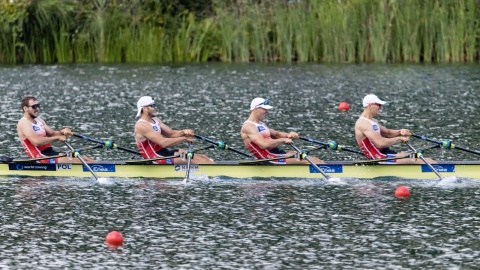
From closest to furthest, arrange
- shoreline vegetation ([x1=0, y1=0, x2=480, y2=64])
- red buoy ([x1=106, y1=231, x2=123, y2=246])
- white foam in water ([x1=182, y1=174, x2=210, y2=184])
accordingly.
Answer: red buoy ([x1=106, y1=231, x2=123, y2=246]) → white foam in water ([x1=182, y1=174, x2=210, y2=184]) → shoreline vegetation ([x1=0, y1=0, x2=480, y2=64])

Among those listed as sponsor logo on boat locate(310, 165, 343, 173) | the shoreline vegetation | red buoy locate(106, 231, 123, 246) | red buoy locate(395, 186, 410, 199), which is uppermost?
the shoreline vegetation

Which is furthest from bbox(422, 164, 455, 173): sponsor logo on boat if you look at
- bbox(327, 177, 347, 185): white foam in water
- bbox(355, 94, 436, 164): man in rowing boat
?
bbox(327, 177, 347, 185): white foam in water

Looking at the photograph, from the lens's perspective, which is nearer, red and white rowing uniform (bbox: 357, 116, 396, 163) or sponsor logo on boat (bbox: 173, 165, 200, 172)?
sponsor logo on boat (bbox: 173, 165, 200, 172)

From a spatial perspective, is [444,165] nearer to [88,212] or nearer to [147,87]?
[88,212]

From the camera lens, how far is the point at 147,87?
128 ft

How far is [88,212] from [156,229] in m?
1.86

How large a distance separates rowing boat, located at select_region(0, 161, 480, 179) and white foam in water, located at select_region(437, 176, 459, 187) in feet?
0.51

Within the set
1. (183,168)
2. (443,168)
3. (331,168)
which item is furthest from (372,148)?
(183,168)

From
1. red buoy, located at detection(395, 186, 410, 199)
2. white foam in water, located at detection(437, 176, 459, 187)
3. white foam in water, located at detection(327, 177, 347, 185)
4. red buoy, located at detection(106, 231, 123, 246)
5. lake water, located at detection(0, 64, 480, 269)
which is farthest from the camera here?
white foam in water, located at detection(327, 177, 347, 185)

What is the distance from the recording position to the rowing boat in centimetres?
2134

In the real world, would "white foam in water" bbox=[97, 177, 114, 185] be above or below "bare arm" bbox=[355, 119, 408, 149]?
below

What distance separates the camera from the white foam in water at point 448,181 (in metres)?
20.9

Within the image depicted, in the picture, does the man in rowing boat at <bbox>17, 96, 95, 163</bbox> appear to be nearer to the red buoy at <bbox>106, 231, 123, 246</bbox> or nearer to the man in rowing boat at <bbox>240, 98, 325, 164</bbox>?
the man in rowing boat at <bbox>240, 98, 325, 164</bbox>

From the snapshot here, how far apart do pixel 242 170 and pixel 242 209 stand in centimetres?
302
